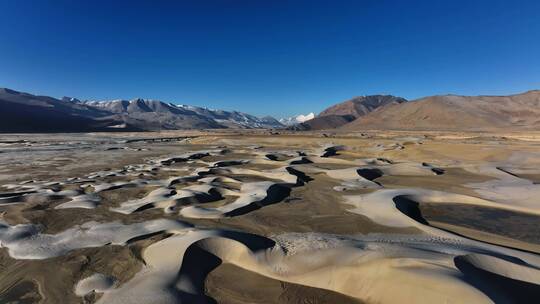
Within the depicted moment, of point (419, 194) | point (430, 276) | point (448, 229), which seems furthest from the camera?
point (419, 194)

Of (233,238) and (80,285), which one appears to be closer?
(80,285)

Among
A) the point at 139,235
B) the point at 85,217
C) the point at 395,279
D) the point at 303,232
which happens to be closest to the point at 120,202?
the point at 85,217

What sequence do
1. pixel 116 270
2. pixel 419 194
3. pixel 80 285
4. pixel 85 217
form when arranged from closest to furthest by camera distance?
1. pixel 80 285
2. pixel 116 270
3. pixel 85 217
4. pixel 419 194

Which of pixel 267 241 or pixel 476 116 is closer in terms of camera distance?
pixel 267 241

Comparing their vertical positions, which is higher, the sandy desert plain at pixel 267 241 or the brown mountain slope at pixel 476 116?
the brown mountain slope at pixel 476 116

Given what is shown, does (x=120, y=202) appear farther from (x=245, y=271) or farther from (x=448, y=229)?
(x=448, y=229)

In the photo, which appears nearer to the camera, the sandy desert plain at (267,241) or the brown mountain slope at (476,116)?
the sandy desert plain at (267,241)

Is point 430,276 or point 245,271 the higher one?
point 430,276

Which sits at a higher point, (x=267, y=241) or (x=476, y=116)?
(x=476, y=116)
